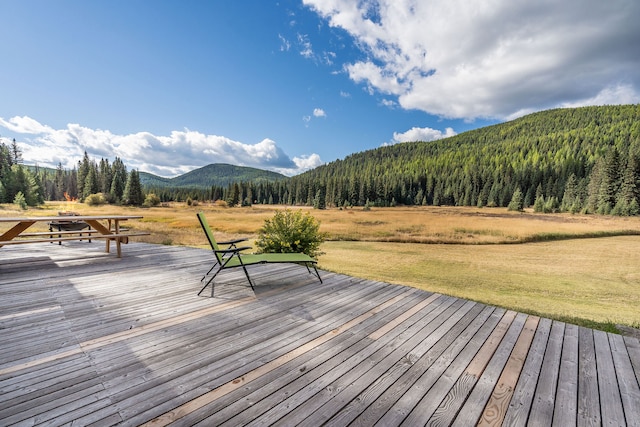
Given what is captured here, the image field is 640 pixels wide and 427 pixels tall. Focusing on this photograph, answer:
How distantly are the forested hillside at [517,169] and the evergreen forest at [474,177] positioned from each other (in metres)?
0.23

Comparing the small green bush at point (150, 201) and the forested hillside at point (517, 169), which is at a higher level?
the forested hillside at point (517, 169)

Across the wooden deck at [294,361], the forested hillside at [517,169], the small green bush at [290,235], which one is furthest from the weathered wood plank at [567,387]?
the forested hillside at [517,169]

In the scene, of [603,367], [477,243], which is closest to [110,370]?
[603,367]

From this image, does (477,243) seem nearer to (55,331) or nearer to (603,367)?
(603,367)

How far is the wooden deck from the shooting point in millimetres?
1730

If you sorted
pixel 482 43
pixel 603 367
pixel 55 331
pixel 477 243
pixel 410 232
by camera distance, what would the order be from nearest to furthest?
pixel 603 367 → pixel 55 331 → pixel 482 43 → pixel 477 243 → pixel 410 232

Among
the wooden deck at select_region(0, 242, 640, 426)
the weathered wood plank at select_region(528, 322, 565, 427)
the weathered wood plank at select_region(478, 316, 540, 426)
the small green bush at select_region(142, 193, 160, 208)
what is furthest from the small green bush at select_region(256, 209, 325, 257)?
the small green bush at select_region(142, 193, 160, 208)

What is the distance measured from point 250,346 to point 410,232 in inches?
792

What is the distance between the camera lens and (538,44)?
1265 centimetres

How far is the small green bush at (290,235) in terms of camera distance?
24.1 feet

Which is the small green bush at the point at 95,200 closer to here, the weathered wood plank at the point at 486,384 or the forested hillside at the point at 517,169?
the forested hillside at the point at 517,169

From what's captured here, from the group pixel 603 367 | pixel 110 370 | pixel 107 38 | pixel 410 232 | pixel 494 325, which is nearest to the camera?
pixel 110 370

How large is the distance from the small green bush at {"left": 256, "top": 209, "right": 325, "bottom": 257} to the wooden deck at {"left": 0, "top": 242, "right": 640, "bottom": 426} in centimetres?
322

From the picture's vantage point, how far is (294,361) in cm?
228
